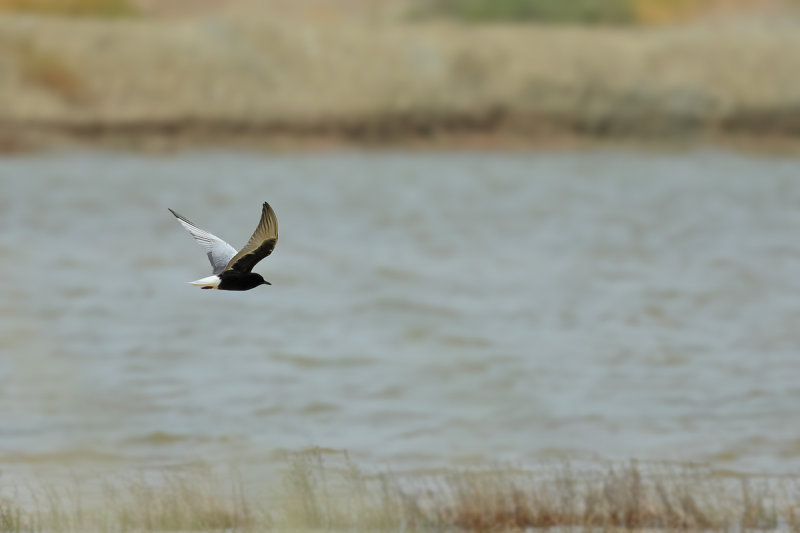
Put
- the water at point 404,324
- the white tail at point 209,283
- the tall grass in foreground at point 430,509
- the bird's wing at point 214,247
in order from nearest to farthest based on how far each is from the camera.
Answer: the white tail at point 209,283, the bird's wing at point 214,247, the tall grass in foreground at point 430,509, the water at point 404,324

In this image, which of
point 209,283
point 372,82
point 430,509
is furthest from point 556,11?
point 209,283

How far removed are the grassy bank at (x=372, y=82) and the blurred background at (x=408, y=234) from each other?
92 mm

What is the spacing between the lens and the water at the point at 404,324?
1299 cm

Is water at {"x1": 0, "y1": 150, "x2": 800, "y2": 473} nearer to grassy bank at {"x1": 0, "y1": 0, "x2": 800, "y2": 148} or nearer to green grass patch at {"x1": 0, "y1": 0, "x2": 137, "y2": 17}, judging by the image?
grassy bank at {"x1": 0, "y1": 0, "x2": 800, "y2": 148}

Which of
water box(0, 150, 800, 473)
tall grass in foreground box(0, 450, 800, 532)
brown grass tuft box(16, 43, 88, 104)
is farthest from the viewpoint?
brown grass tuft box(16, 43, 88, 104)

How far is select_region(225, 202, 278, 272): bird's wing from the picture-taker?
6367mm

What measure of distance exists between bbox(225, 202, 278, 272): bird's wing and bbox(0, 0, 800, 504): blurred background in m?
5.26

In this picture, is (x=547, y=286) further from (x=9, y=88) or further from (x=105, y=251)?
(x=9, y=88)

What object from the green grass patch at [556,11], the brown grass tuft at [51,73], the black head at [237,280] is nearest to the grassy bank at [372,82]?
the brown grass tuft at [51,73]

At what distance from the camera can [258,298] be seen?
21.1m

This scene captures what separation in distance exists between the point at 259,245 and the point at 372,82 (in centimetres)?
3662

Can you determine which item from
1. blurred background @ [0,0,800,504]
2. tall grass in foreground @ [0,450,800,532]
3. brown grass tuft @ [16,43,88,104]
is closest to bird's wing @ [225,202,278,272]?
tall grass in foreground @ [0,450,800,532]

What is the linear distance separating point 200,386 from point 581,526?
682cm

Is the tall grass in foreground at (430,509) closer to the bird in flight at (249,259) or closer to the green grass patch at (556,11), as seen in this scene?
the bird in flight at (249,259)
